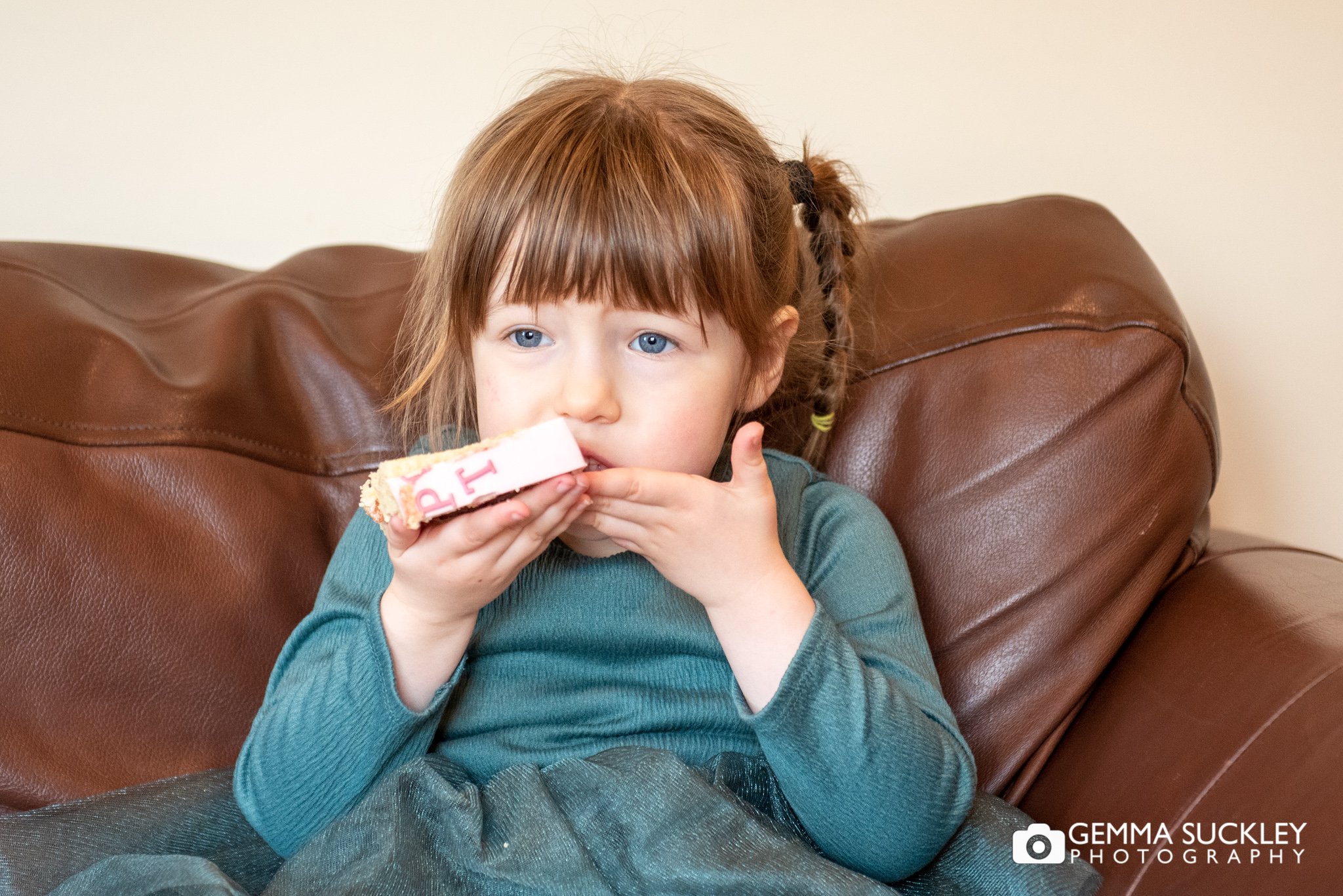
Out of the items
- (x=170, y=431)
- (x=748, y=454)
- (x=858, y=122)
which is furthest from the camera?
(x=858, y=122)

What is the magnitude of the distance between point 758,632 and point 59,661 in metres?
0.62

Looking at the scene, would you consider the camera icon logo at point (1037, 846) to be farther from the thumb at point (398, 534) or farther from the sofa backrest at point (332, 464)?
the thumb at point (398, 534)

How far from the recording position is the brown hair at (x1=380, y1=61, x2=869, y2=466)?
2.81ft

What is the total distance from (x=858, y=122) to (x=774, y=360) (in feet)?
1.95

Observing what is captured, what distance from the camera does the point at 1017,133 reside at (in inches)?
59.1

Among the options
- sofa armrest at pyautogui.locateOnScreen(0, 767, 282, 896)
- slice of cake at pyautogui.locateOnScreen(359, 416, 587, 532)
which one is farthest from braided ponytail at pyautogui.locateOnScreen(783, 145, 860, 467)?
sofa armrest at pyautogui.locateOnScreen(0, 767, 282, 896)

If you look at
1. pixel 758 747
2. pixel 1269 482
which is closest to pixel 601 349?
pixel 758 747

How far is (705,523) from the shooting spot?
0.84m

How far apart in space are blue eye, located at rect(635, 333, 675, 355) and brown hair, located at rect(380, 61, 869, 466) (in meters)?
0.03

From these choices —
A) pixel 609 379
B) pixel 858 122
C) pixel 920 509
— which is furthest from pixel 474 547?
pixel 858 122

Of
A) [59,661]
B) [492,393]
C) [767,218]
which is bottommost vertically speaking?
[59,661]

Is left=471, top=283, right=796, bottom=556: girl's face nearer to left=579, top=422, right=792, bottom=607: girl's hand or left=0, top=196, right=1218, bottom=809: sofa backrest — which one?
left=579, top=422, right=792, bottom=607: girl's hand

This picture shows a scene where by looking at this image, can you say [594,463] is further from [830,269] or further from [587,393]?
[830,269]

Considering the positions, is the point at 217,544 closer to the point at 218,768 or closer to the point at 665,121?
the point at 218,768
